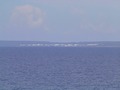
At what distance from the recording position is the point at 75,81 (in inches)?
2295

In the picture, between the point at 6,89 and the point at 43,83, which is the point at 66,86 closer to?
the point at 43,83

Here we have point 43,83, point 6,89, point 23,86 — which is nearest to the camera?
point 6,89

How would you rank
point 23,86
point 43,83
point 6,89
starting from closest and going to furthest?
1. point 6,89
2. point 23,86
3. point 43,83

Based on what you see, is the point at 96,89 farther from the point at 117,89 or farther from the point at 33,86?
the point at 33,86

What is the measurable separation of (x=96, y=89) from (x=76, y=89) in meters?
2.36

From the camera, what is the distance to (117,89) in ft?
159

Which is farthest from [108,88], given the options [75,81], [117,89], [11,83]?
[11,83]

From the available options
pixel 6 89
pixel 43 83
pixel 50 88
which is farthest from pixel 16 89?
pixel 43 83

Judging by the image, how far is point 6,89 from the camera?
47.7 metres

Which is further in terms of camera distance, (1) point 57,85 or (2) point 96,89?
(1) point 57,85

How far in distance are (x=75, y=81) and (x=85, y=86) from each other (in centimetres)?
658

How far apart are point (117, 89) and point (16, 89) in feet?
39.1

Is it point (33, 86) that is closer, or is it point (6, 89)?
point (6, 89)

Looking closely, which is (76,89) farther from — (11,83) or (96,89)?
(11,83)
